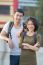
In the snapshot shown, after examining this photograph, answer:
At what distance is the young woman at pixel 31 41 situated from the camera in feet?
15.8

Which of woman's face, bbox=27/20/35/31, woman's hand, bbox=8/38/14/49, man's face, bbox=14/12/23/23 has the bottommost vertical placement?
woman's hand, bbox=8/38/14/49

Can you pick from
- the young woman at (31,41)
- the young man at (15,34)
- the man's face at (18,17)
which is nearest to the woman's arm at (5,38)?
the young man at (15,34)

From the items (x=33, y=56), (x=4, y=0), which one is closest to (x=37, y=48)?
(x=33, y=56)

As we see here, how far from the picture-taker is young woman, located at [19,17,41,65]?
4.82 meters

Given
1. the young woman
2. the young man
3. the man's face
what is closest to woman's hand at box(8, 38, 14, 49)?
the young man

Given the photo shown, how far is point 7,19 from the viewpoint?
488 centimetres

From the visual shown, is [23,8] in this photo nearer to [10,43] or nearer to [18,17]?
[18,17]

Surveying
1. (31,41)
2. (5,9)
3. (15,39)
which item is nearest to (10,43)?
(15,39)

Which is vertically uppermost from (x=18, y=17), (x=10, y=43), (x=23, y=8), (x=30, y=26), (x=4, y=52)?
(x=23, y=8)

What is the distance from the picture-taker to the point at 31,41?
4812 mm

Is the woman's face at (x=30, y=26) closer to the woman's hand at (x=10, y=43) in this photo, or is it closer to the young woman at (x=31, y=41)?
the young woman at (x=31, y=41)

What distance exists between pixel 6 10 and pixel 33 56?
74cm

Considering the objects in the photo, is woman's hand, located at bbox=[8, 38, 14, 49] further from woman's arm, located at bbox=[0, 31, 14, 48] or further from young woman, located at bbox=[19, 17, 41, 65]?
young woman, located at bbox=[19, 17, 41, 65]

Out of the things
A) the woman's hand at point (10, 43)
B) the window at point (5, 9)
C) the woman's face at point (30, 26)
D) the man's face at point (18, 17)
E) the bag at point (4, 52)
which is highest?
the window at point (5, 9)
